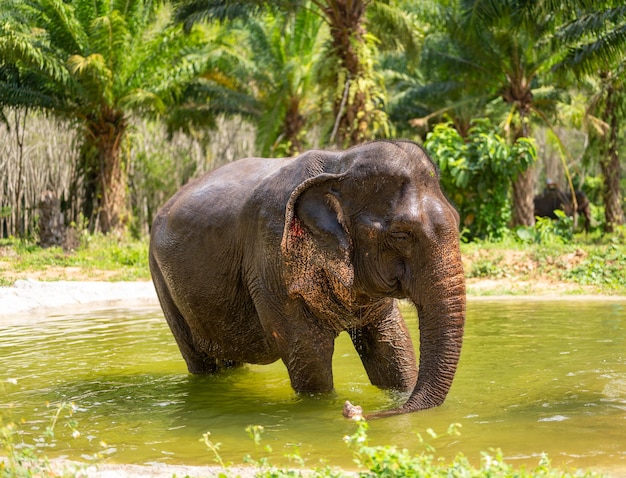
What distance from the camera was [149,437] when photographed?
224 inches

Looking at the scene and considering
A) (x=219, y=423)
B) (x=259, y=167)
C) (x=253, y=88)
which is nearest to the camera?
(x=219, y=423)

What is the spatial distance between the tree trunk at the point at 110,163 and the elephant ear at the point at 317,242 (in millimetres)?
18385

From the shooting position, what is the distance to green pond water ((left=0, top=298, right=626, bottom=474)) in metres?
5.20

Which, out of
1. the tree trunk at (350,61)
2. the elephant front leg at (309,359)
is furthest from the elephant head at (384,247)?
the tree trunk at (350,61)

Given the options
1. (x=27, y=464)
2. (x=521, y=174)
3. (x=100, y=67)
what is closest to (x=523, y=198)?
(x=521, y=174)

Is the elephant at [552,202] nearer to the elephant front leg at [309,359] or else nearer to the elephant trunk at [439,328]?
the elephant front leg at [309,359]

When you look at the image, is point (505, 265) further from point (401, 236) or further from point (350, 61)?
point (401, 236)

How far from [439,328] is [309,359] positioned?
119cm

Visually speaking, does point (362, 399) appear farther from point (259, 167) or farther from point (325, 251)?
point (259, 167)

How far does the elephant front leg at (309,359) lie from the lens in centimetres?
630

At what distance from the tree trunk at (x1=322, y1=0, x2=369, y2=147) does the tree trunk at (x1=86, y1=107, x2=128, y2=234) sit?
6961 mm

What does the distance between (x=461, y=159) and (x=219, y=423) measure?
16.2 meters

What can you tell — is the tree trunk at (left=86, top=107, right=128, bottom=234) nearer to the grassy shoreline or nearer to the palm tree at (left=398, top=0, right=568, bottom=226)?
the grassy shoreline

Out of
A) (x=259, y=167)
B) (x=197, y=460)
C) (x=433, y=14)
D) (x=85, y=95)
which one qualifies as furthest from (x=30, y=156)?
(x=197, y=460)
